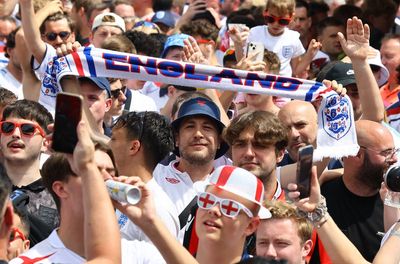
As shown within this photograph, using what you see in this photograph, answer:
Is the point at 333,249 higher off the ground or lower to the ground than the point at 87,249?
lower

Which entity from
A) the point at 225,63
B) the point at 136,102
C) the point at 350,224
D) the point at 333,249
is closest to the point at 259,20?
the point at 225,63

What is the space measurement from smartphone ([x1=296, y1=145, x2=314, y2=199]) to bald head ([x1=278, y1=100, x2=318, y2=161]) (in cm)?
264

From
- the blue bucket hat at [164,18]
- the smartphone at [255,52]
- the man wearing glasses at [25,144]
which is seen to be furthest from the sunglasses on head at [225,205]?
the blue bucket hat at [164,18]

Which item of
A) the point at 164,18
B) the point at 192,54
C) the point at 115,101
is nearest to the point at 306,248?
the point at 192,54

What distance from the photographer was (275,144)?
750cm

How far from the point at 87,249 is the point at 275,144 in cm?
286

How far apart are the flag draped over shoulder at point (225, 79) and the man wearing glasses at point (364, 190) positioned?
0.10 metres

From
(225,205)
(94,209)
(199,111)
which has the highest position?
(94,209)

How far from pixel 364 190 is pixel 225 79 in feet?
3.78

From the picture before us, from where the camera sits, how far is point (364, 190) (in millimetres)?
7559

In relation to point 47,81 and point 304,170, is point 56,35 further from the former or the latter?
point 304,170

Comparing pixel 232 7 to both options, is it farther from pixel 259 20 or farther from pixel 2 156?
pixel 2 156

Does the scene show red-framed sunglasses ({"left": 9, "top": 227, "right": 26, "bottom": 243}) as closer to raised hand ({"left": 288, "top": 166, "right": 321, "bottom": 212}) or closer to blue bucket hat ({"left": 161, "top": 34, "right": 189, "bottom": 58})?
raised hand ({"left": 288, "top": 166, "right": 321, "bottom": 212})

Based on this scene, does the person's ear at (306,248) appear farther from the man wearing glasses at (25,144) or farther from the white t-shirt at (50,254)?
the man wearing glasses at (25,144)
